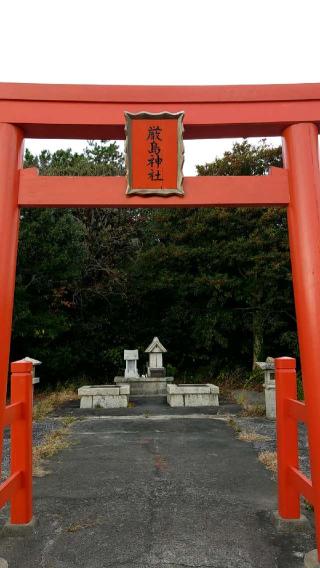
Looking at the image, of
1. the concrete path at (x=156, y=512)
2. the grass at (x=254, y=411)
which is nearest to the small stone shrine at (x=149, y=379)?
the grass at (x=254, y=411)

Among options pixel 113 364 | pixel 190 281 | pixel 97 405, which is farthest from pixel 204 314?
pixel 97 405

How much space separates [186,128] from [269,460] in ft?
12.4

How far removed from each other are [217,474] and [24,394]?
2.38 meters

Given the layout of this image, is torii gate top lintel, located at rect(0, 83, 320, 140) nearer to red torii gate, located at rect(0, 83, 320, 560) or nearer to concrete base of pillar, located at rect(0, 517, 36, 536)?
red torii gate, located at rect(0, 83, 320, 560)

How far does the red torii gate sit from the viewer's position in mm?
2883

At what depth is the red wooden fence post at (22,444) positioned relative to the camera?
3.16 metres

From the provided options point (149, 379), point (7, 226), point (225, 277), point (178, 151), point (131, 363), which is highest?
point (225, 277)

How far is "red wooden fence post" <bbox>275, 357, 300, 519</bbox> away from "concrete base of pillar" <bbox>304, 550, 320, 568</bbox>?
1.55 ft

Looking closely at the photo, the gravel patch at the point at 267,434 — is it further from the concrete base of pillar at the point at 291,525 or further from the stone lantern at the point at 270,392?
the concrete base of pillar at the point at 291,525

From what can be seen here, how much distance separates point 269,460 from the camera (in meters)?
4.95

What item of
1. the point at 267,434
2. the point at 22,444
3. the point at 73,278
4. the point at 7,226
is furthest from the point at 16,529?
the point at 73,278

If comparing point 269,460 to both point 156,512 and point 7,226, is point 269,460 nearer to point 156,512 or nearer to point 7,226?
point 156,512

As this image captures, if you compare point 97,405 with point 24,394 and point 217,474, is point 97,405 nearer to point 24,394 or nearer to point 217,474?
point 217,474

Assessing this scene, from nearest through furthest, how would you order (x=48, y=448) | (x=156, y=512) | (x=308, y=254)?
(x=308, y=254)
(x=156, y=512)
(x=48, y=448)
